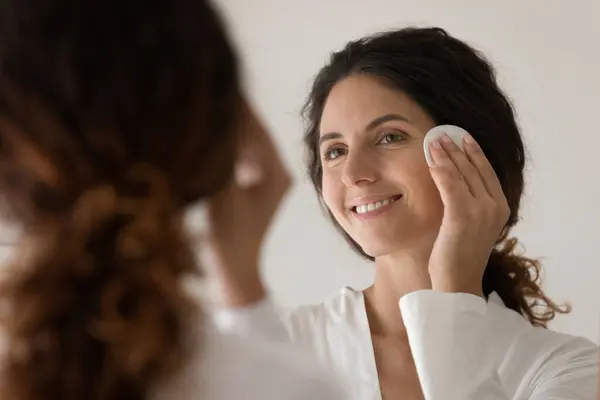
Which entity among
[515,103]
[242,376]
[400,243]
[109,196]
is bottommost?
[242,376]

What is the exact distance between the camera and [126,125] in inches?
18.8

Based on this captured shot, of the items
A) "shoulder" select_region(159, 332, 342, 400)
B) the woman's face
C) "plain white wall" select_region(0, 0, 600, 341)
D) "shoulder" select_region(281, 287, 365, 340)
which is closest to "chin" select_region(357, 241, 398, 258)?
the woman's face

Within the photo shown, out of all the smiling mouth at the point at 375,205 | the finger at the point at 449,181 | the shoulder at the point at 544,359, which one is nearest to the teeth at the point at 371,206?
the smiling mouth at the point at 375,205

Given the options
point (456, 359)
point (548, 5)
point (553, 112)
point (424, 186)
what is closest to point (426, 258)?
point (424, 186)

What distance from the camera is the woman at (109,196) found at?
1.55 ft

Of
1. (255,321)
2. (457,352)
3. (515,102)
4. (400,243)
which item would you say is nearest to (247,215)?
(255,321)

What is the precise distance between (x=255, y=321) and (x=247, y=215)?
89 millimetres

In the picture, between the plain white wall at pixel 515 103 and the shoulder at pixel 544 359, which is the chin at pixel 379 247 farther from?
the plain white wall at pixel 515 103

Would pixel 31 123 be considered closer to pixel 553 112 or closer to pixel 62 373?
pixel 62 373

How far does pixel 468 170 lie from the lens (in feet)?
3.04

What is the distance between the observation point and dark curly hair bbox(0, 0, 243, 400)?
470 millimetres

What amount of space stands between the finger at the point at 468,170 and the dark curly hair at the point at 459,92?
0.38ft

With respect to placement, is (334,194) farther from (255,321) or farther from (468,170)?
(255,321)

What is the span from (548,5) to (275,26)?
21.1 inches
